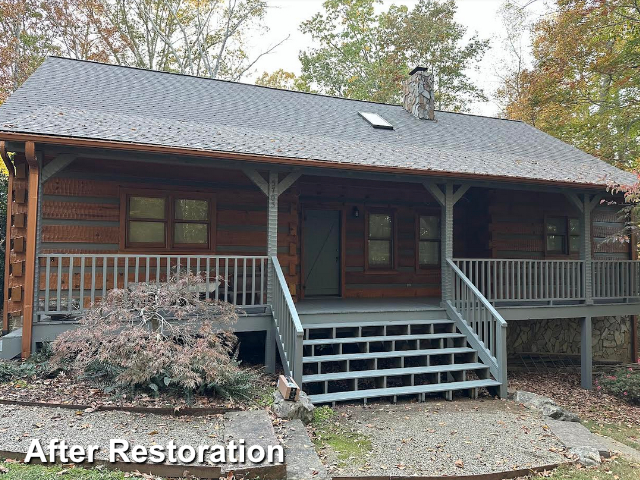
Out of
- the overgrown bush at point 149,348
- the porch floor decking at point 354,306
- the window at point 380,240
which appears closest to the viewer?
the overgrown bush at point 149,348

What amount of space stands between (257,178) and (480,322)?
4085mm

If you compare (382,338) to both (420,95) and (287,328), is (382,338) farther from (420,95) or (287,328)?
(420,95)

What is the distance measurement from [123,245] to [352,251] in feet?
14.8

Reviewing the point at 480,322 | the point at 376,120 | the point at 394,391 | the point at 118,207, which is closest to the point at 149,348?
the point at 394,391

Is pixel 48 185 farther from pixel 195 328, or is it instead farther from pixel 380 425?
pixel 380 425

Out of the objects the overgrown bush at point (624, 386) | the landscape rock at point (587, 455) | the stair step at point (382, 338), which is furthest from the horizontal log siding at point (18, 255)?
the overgrown bush at point (624, 386)

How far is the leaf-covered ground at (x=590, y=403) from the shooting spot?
20.8 ft

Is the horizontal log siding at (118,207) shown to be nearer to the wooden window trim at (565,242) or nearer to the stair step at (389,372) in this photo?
→ the stair step at (389,372)

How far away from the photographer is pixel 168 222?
8016 millimetres

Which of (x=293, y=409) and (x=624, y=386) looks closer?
(x=293, y=409)

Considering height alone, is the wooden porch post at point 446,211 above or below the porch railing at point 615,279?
above

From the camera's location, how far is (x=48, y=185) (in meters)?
7.33

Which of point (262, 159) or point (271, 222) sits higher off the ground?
point (262, 159)

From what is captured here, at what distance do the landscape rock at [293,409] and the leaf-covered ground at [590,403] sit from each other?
3.95m
